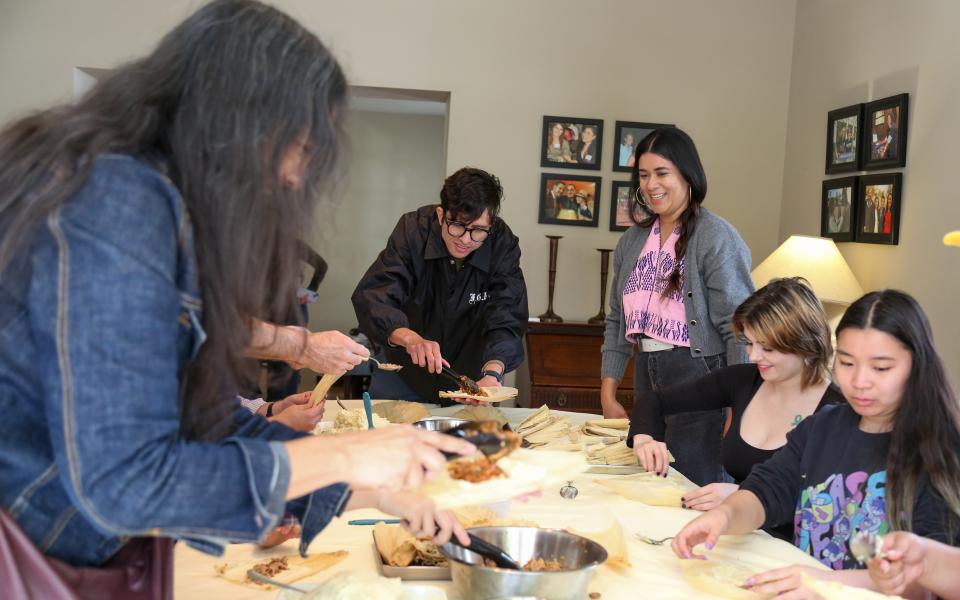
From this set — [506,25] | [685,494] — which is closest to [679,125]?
[506,25]

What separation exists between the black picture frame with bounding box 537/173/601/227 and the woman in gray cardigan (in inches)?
91.5

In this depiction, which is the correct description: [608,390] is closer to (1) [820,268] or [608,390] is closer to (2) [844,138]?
(1) [820,268]

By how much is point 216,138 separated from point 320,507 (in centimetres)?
59

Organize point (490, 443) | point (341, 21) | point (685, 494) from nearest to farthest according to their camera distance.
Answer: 1. point (490, 443)
2. point (685, 494)
3. point (341, 21)

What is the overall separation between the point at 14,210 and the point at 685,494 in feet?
5.81

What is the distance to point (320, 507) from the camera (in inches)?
55.7

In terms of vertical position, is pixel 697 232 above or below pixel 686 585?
above

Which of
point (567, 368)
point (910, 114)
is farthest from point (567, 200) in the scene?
point (910, 114)

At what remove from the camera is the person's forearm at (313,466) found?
1.12 meters

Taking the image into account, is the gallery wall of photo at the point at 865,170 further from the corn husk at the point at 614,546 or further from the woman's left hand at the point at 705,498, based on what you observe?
the corn husk at the point at 614,546

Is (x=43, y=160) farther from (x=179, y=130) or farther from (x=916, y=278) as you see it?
(x=916, y=278)

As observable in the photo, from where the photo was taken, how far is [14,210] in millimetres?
1060

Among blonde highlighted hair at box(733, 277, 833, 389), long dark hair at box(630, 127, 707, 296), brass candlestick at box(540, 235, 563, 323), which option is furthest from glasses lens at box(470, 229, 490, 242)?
brass candlestick at box(540, 235, 563, 323)

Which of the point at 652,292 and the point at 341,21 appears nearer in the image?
the point at 652,292
